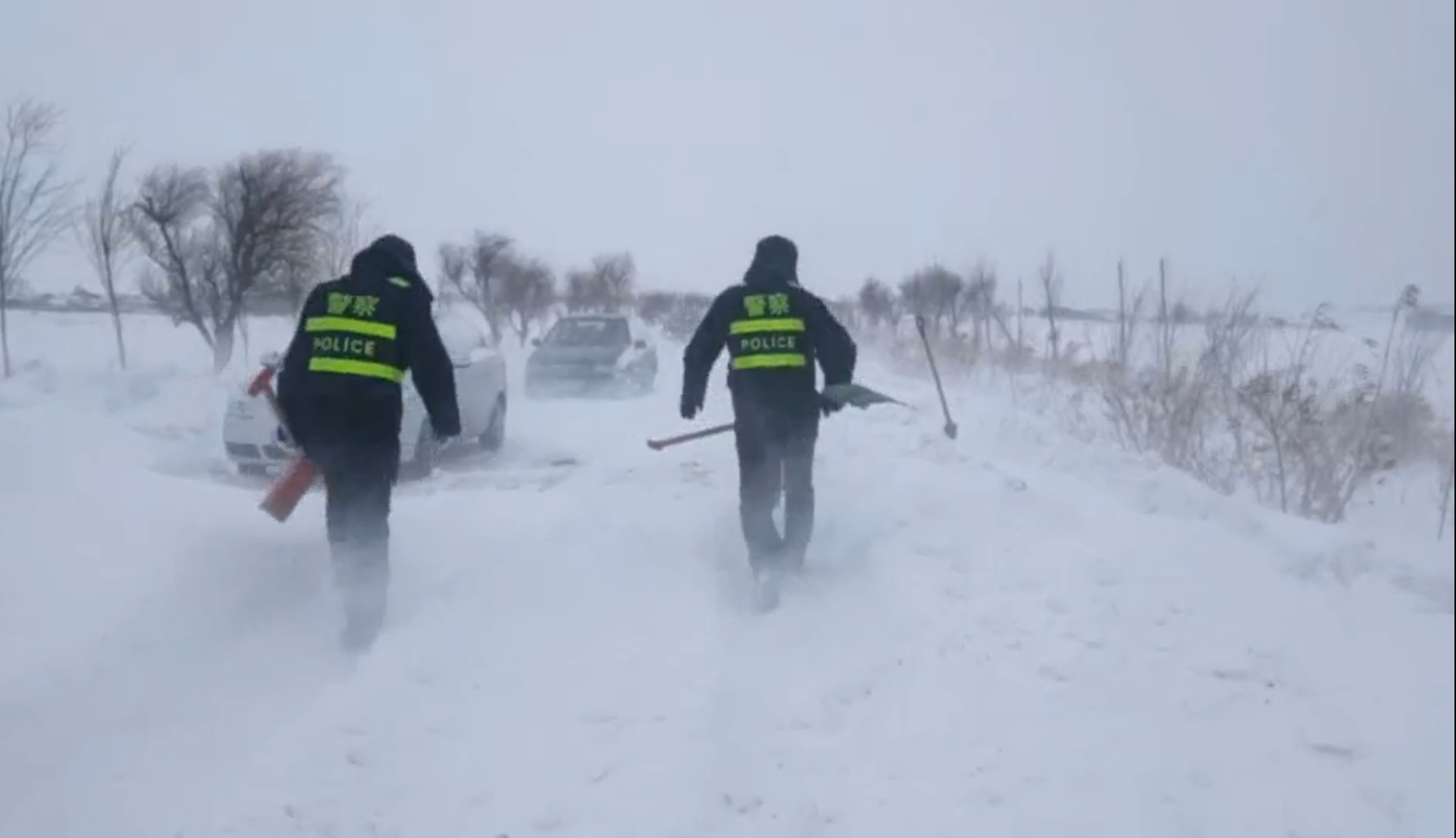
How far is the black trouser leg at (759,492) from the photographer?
191 inches

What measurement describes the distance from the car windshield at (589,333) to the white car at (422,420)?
17.1 feet

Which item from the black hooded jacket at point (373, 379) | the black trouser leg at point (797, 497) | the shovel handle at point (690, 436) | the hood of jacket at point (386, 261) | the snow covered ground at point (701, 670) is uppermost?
the hood of jacket at point (386, 261)

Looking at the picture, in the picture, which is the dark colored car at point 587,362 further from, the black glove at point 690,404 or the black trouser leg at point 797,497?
the black trouser leg at point 797,497

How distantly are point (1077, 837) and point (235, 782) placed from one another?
2405mm

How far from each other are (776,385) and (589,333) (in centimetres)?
1111

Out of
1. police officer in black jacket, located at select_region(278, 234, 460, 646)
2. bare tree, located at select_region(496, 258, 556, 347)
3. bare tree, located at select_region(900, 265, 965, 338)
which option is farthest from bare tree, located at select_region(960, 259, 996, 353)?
police officer in black jacket, located at select_region(278, 234, 460, 646)

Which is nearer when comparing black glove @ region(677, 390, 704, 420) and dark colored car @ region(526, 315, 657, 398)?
black glove @ region(677, 390, 704, 420)

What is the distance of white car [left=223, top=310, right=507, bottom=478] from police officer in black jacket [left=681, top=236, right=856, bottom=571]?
1.62 m

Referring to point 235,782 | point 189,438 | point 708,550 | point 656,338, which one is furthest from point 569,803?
point 656,338

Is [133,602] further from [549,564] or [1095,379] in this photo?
[1095,379]

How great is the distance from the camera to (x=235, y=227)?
20.8 feet

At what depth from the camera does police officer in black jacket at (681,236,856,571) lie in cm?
489

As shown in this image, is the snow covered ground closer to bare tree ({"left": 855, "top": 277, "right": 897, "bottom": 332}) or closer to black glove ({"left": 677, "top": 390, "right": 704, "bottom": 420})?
black glove ({"left": 677, "top": 390, "right": 704, "bottom": 420})

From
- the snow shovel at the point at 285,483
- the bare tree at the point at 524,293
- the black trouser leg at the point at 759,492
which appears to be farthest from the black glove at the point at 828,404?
the bare tree at the point at 524,293
